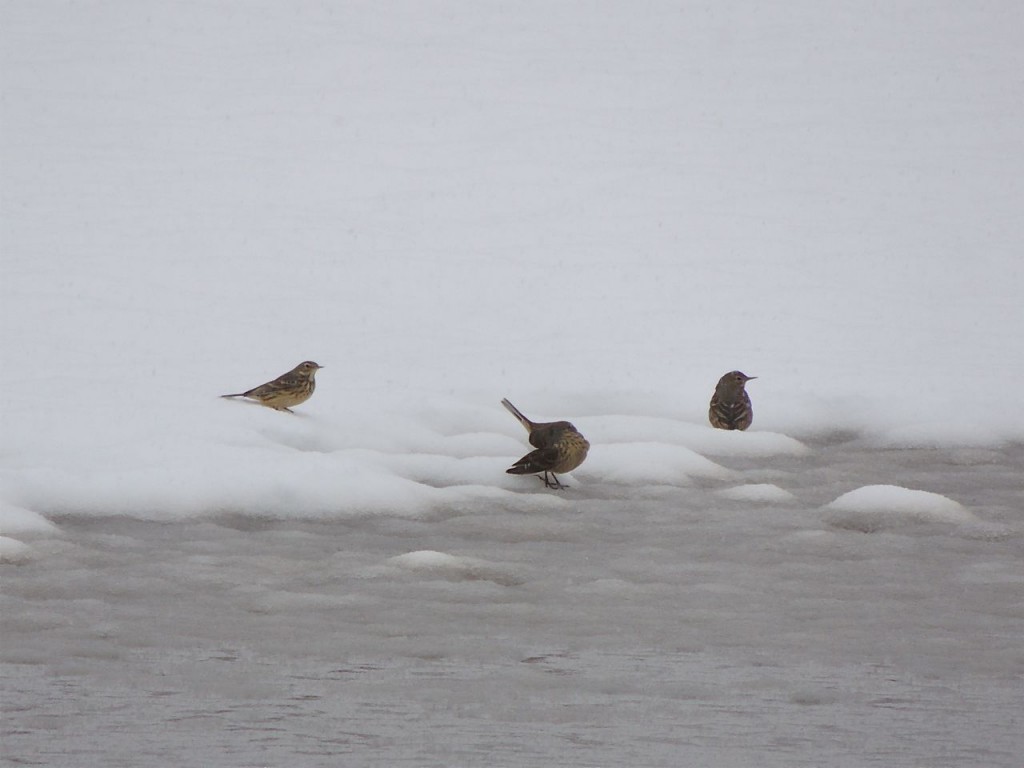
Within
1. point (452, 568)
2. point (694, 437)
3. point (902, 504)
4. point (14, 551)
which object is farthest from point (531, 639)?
point (694, 437)

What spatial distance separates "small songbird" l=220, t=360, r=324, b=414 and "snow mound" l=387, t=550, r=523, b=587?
2.56 m

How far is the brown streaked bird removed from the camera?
7.20 metres

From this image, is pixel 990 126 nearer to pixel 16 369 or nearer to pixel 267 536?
pixel 16 369

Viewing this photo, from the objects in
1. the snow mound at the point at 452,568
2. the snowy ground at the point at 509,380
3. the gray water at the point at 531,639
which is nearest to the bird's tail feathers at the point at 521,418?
the snowy ground at the point at 509,380

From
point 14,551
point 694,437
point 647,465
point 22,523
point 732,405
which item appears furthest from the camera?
point 732,405

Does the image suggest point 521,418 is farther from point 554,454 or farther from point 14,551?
point 14,551

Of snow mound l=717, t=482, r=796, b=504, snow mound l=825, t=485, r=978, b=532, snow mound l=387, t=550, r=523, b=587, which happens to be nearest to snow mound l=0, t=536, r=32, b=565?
snow mound l=387, t=550, r=523, b=587

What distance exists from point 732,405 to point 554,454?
6.03 ft

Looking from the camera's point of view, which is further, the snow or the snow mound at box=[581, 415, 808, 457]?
the snow mound at box=[581, 415, 808, 457]

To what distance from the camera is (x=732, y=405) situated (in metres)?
8.62

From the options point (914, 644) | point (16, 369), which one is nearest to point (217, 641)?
point (914, 644)

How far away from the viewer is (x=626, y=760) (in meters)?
3.88

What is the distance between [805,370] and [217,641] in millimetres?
6858

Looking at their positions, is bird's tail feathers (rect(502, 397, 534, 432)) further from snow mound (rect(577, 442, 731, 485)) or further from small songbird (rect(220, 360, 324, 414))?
small songbird (rect(220, 360, 324, 414))
